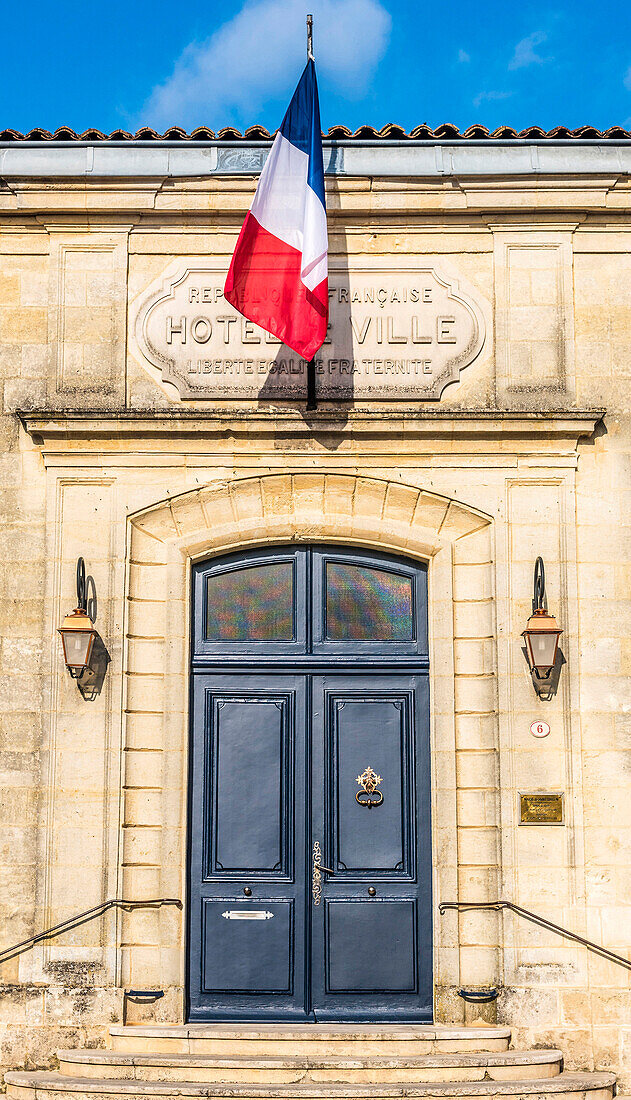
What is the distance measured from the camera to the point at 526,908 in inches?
261

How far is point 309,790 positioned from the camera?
689cm

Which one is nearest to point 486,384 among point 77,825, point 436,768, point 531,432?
point 531,432

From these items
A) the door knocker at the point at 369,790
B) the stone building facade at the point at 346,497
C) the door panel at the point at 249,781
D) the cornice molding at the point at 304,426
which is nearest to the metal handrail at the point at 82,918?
the stone building facade at the point at 346,497

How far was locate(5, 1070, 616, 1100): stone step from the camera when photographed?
606 centimetres

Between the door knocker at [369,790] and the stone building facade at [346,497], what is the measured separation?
37 centimetres

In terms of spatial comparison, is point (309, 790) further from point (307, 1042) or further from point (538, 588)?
point (538, 588)

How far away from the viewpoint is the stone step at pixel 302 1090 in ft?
19.9

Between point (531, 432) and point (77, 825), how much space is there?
3676 mm

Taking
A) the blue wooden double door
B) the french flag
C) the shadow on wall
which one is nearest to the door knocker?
the blue wooden double door

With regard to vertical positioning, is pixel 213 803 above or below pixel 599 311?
below

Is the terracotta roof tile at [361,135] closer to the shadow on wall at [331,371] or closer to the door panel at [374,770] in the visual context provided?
the shadow on wall at [331,371]

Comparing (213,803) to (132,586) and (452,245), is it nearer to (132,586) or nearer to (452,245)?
(132,586)

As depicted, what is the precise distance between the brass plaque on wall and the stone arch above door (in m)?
0.20

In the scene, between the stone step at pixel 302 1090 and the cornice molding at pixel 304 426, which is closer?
the stone step at pixel 302 1090
